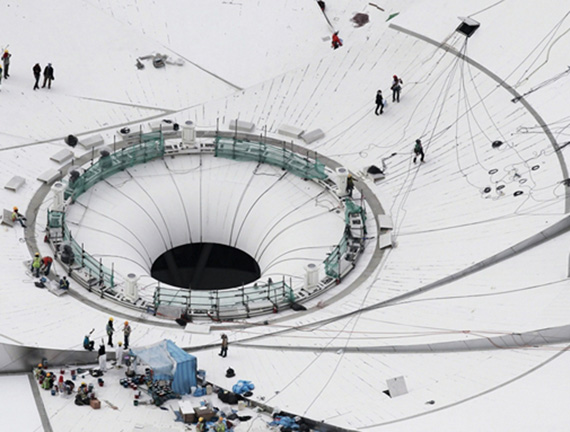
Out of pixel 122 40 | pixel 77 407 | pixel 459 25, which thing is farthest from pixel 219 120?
pixel 77 407

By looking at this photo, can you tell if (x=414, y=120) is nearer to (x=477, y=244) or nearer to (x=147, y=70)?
(x=477, y=244)

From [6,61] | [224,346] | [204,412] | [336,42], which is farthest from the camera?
[336,42]

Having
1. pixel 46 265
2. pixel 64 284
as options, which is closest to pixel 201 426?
pixel 64 284

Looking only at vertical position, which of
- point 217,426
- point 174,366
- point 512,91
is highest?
point 512,91

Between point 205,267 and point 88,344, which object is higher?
point 205,267

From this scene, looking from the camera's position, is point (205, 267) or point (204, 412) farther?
point (205, 267)

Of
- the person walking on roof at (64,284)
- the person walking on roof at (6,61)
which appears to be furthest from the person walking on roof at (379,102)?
the person walking on roof at (6,61)

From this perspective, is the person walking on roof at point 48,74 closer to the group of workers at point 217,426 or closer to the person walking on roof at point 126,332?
the person walking on roof at point 126,332

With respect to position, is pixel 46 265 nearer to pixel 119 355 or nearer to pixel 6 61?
pixel 119 355
